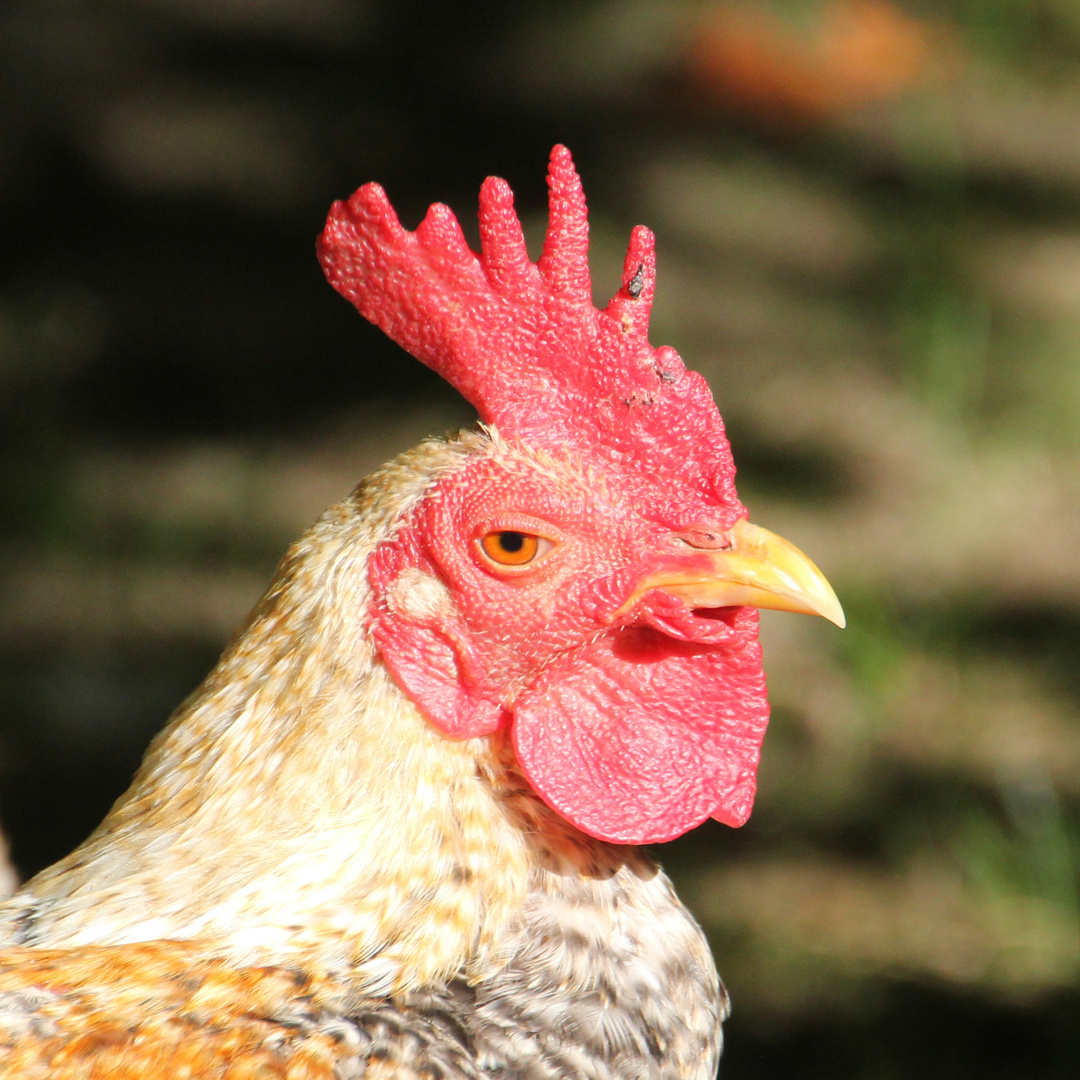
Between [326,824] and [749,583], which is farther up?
[749,583]

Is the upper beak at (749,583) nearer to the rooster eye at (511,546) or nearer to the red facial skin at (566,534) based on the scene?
the red facial skin at (566,534)

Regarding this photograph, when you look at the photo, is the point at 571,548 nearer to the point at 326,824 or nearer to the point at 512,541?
the point at 512,541

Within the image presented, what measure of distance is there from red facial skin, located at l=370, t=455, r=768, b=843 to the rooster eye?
0.4 inches

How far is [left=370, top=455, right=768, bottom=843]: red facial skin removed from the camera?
1795mm

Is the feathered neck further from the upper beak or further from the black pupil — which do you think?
the upper beak

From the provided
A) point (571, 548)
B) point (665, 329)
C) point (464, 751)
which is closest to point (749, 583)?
point (571, 548)

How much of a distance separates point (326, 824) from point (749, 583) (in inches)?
27.9

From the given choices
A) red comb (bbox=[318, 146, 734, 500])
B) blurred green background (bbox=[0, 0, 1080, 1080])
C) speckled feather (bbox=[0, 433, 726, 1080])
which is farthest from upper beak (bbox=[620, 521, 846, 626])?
blurred green background (bbox=[0, 0, 1080, 1080])

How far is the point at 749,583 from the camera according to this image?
6.07 ft

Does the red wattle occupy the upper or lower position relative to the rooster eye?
lower

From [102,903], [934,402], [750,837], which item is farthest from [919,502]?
[102,903]

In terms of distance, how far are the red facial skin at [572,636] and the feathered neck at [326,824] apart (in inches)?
2.0

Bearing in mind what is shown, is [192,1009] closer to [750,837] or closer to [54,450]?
[750,837]

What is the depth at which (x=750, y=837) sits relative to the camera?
3824mm
